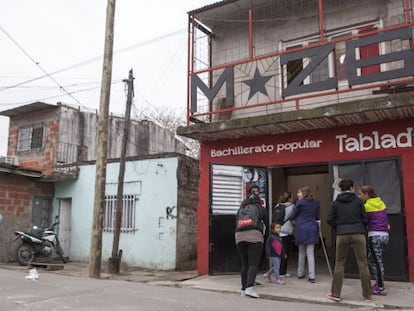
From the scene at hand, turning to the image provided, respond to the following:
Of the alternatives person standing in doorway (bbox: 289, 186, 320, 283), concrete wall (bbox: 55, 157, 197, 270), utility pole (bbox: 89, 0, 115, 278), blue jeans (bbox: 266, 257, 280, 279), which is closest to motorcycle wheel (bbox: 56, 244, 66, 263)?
concrete wall (bbox: 55, 157, 197, 270)

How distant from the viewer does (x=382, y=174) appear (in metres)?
8.34

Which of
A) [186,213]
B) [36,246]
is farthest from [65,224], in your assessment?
[186,213]

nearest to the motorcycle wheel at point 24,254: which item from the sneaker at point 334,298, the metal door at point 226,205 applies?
the metal door at point 226,205

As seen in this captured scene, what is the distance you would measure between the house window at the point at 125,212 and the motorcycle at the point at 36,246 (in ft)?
5.19

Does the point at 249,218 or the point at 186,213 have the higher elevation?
the point at 186,213

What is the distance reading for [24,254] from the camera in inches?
512

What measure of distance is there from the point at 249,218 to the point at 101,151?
431 cm

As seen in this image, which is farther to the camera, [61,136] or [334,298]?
[61,136]

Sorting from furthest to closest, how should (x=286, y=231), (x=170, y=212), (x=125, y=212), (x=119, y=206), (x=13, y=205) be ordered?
(x=13, y=205) < (x=125, y=212) < (x=170, y=212) < (x=119, y=206) < (x=286, y=231)

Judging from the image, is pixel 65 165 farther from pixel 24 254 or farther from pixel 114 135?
pixel 114 135

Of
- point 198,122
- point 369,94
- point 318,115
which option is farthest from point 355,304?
point 198,122

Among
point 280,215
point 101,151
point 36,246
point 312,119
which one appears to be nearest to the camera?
point 312,119

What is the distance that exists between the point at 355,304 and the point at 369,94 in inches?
178

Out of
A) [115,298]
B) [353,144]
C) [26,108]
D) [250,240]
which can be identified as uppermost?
[26,108]
